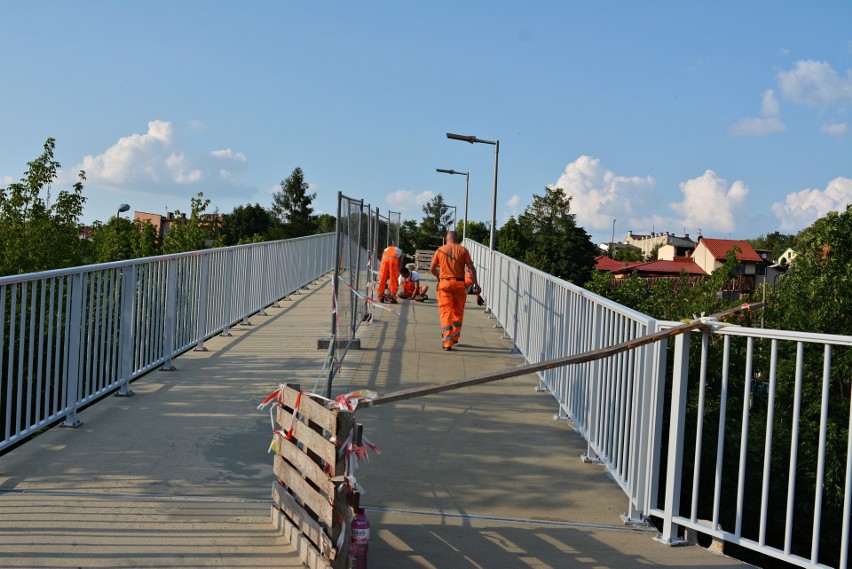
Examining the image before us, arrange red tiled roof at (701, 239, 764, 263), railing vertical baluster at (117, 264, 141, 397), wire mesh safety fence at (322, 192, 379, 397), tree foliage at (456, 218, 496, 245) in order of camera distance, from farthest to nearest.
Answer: red tiled roof at (701, 239, 764, 263) < tree foliage at (456, 218, 496, 245) < wire mesh safety fence at (322, 192, 379, 397) < railing vertical baluster at (117, 264, 141, 397)

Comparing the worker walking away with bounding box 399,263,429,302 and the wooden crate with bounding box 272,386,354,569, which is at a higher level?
the worker walking away with bounding box 399,263,429,302

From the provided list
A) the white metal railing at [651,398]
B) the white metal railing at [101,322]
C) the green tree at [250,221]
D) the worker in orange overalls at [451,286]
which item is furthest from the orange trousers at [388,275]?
the green tree at [250,221]

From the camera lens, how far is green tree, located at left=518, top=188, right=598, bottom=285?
3322 inches

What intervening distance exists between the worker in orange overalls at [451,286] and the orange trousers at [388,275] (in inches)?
196

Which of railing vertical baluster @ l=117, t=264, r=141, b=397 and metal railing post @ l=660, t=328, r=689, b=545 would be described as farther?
railing vertical baluster @ l=117, t=264, r=141, b=397

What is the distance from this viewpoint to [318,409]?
415cm

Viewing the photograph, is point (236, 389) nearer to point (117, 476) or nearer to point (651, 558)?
point (117, 476)

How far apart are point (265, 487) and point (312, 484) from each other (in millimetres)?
1284

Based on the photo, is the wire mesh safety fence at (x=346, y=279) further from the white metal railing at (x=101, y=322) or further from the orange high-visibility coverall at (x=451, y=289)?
the white metal railing at (x=101, y=322)

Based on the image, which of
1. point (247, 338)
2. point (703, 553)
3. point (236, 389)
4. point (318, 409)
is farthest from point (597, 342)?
point (247, 338)

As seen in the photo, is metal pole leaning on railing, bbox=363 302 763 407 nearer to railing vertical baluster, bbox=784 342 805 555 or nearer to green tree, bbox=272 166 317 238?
railing vertical baluster, bbox=784 342 805 555

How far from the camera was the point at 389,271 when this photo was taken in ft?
58.6

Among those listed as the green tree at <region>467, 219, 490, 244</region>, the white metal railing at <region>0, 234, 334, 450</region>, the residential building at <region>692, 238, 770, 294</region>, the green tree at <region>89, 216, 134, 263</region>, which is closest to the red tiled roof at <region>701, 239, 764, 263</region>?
the residential building at <region>692, 238, 770, 294</region>

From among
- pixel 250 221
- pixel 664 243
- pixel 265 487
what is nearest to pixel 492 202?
pixel 265 487
